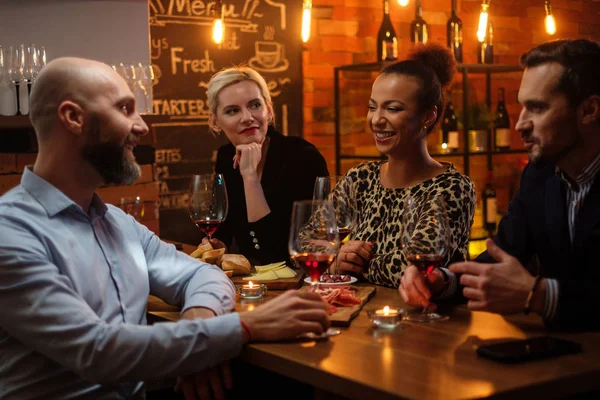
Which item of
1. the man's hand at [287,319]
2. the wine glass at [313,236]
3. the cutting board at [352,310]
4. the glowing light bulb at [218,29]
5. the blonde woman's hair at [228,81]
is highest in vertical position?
the glowing light bulb at [218,29]

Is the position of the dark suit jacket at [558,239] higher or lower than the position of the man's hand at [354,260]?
higher

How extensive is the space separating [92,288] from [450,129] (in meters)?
4.06

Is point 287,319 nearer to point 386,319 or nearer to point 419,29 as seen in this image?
point 386,319

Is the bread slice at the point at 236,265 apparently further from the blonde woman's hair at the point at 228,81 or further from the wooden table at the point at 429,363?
the blonde woman's hair at the point at 228,81

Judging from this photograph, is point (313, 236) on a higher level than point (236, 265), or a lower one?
higher

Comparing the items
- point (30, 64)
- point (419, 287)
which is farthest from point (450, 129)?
point (419, 287)

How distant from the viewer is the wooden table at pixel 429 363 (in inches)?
50.9

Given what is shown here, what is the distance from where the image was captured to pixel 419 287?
1.85 m

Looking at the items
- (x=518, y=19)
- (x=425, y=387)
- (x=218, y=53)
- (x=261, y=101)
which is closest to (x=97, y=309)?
(x=425, y=387)

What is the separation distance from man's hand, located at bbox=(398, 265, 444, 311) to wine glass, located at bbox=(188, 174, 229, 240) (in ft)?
2.47

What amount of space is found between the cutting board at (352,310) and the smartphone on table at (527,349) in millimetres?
344

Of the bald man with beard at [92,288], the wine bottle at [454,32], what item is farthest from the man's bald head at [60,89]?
the wine bottle at [454,32]

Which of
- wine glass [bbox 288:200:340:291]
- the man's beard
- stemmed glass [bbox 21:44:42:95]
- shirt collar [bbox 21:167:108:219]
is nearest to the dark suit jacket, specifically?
wine glass [bbox 288:200:340:291]

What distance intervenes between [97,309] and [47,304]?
0.21 metres
